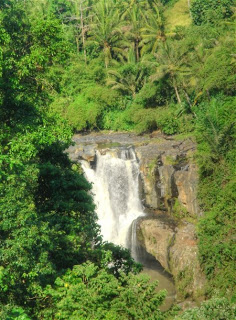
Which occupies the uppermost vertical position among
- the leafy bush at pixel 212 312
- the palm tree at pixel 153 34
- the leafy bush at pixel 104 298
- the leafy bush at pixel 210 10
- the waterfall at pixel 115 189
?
the leafy bush at pixel 210 10

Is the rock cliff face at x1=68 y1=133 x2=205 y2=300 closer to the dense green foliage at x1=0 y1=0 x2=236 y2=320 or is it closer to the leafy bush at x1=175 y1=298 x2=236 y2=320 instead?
the dense green foliage at x1=0 y1=0 x2=236 y2=320

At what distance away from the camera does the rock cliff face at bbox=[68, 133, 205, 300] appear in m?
19.6

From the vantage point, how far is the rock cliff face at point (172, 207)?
773 inches

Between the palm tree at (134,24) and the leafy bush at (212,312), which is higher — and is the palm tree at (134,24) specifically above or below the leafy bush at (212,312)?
above

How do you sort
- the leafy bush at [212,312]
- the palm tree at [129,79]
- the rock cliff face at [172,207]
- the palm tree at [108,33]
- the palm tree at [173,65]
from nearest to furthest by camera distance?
1. the leafy bush at [212,312]
2. the rock cliff face at [172,207]
3. the palm tree at [173,65]
4. the palm tree at [129,79]
5. the palm tree at [108,33]

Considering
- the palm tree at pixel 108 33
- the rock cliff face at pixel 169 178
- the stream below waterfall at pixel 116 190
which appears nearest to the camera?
the rock cliff face at pixel 169 178

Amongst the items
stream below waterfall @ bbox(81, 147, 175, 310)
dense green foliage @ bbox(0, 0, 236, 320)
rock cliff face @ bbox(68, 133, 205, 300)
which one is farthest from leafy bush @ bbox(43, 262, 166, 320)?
stream below waterfall @ bbox(81, 147, 175, 310)

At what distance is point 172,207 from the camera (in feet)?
74.9

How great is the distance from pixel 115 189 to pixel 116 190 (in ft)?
0.28

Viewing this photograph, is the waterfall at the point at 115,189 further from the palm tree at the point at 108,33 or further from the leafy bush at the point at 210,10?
the leafy bush at the point at 210,10

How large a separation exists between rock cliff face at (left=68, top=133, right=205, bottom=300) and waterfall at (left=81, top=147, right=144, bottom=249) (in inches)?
19.8

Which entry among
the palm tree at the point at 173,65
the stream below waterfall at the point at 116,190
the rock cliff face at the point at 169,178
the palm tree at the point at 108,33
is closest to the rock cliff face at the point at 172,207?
the rock cliff face at the point at 169,178

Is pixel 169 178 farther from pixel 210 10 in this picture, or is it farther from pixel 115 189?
pixel 210 10

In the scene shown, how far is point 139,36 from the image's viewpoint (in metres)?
40.3
